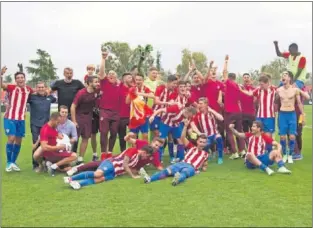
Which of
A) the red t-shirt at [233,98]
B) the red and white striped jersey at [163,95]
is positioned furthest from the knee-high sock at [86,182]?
the red t-shirt at [233,98]

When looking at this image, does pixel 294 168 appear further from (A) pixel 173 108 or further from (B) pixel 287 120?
(A) pixel 173 108

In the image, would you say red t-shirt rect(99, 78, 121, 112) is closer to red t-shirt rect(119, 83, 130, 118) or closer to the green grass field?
red t-shirt rect(119, 83, 130, 118)

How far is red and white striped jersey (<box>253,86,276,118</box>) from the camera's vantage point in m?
8.93

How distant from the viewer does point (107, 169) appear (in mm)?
6812

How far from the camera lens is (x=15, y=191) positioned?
243 inches

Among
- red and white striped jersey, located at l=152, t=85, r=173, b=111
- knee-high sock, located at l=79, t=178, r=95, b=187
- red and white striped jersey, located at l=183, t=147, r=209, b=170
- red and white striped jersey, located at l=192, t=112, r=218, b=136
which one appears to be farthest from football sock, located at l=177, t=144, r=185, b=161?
knee-high sock, located at l=79, t=178, r=95, b=187

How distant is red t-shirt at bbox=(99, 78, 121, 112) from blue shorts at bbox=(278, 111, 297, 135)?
138 inches

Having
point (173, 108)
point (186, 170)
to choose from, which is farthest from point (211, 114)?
point (186, 170)

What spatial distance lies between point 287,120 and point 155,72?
2.97 m

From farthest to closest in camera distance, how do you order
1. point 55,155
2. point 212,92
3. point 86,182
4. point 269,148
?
point 212,92, point 269,148, point 55,155, point 86,182

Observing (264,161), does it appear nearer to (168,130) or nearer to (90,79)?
(168,130)

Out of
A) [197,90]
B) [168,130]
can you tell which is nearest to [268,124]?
[197,90]

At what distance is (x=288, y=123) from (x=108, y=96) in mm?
3805

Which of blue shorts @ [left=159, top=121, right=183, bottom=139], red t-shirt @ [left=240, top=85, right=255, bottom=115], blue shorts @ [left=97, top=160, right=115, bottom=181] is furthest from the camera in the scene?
red t-shirt @ [left=240, top=85, right=255, bottom=115]
